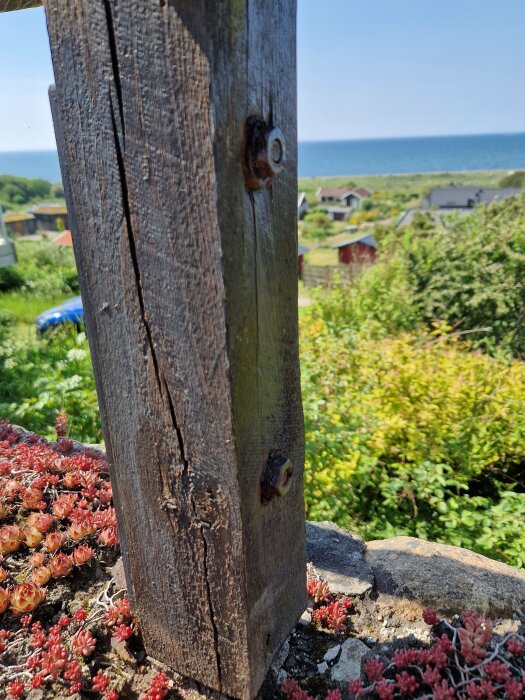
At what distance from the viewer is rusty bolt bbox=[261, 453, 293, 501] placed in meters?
1.12

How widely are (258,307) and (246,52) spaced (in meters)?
0.45

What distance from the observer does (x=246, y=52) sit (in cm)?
81

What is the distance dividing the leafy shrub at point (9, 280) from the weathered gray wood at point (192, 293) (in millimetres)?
15806

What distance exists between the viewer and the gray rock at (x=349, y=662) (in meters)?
1.48

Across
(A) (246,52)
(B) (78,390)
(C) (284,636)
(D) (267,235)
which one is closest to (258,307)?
(D) (267,235)

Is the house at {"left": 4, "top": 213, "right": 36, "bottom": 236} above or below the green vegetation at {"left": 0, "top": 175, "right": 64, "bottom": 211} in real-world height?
below

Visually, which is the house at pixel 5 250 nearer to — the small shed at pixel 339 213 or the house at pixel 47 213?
the house at pixel 47 213

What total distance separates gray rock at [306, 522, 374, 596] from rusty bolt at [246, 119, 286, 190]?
61.0 inches

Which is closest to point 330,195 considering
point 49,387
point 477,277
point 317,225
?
point 317,225

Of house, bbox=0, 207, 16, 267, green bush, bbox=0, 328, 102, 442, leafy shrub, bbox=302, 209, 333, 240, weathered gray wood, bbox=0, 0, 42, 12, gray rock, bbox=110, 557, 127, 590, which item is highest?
weathered gray wood, bbox=0, 0, 42, 12

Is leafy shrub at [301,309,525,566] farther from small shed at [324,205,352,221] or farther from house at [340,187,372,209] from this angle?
house at [340,187,372,209]

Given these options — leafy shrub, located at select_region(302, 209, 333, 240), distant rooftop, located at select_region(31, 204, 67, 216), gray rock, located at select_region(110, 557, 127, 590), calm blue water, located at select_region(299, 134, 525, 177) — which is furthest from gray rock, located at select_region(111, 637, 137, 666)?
calm blue water, located at select_region(299, 134, 525, 177)

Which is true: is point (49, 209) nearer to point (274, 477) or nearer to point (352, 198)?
point (274, 477)

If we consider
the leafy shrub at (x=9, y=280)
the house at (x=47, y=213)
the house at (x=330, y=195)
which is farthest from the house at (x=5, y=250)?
the house at (x=330, y=195)
